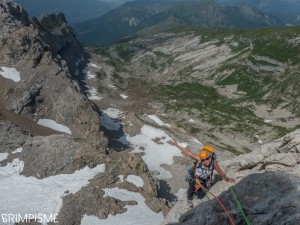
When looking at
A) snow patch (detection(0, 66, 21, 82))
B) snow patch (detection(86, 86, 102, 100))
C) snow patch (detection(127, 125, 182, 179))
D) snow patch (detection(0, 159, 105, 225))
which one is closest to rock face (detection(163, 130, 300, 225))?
snow patch (detection(0, 159, 105, 225))

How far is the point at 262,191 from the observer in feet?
62.8

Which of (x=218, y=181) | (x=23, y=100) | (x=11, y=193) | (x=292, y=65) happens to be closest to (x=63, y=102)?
(x=23, y=100)

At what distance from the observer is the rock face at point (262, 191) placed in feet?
53.2

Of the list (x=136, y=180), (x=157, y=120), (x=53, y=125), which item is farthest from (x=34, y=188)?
(x=157, y=120)

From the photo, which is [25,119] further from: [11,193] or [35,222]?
[35,222]

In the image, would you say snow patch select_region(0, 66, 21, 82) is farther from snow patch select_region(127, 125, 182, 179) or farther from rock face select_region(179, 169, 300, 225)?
rock face select_region(179, 169, 300, 225)

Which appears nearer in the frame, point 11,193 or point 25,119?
point 11,193

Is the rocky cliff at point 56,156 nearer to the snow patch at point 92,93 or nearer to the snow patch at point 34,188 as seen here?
the snow patch at point 34,188

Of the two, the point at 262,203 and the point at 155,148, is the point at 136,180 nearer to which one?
the point at 155,148

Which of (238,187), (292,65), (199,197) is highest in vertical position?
(238,187)

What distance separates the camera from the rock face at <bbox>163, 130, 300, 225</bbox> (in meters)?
16.2

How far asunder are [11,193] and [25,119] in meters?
35.0

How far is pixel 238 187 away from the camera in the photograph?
2091cm

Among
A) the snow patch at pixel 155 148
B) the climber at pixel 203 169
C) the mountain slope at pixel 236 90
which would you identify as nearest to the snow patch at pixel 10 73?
the snow patch at pixel 155 148
